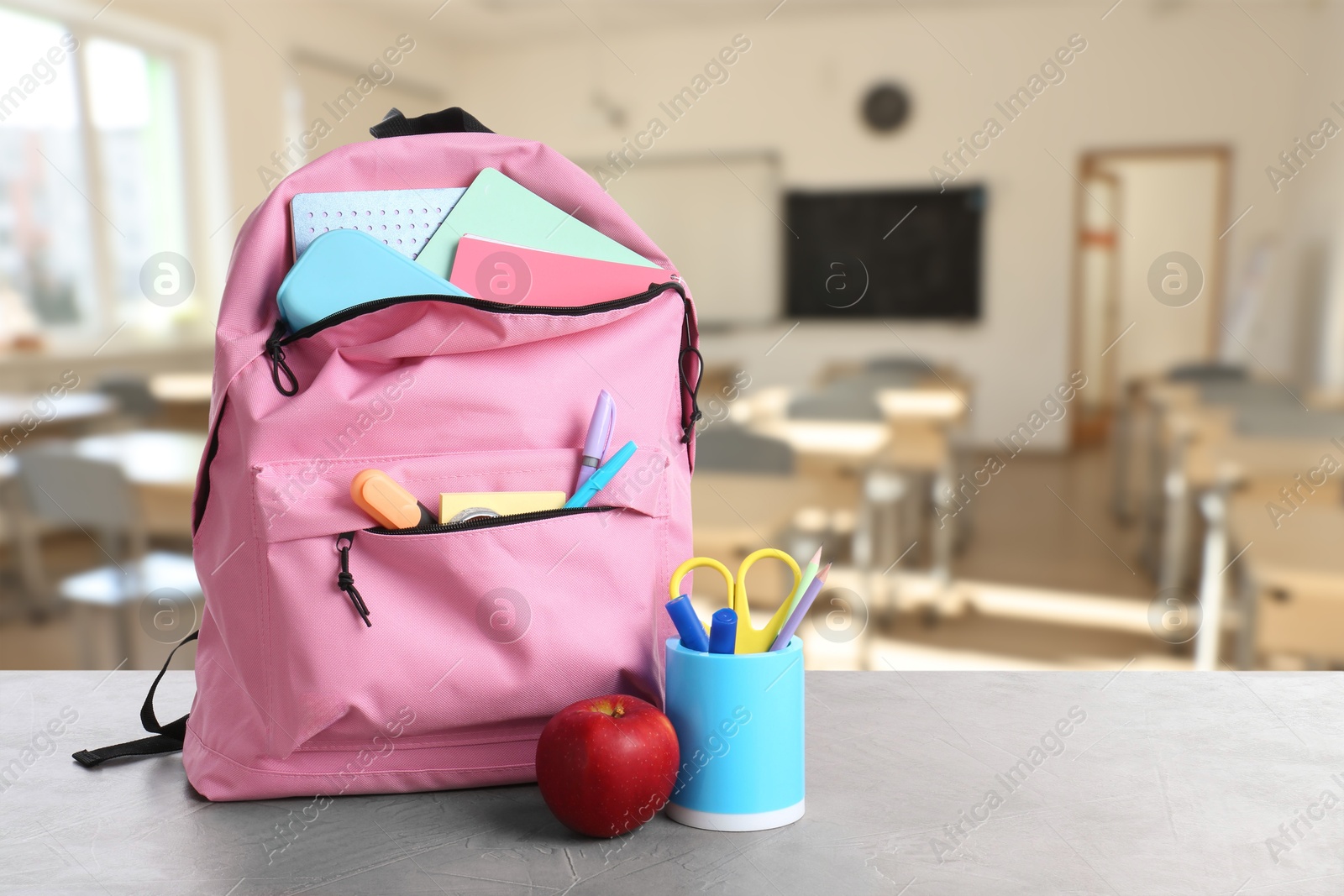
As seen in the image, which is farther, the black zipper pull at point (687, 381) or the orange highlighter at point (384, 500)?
the black zipper pull at point (687, 381)

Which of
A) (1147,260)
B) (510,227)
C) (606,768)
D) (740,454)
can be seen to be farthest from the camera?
(1147,260)

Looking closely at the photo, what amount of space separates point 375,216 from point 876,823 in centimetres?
41

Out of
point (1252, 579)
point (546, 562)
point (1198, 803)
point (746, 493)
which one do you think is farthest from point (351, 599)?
point (1252, 579)

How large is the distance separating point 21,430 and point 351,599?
2.45m

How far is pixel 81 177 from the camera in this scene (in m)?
2.57

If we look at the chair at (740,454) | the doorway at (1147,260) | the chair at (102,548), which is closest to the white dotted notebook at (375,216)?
the chair at (102,548)

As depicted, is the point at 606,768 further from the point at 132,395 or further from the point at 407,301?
the point at 132,395

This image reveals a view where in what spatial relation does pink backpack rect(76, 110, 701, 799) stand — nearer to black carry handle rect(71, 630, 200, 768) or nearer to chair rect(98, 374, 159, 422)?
black carry handle rect(71, 630, 200, 768)

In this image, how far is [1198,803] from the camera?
0.54 metres

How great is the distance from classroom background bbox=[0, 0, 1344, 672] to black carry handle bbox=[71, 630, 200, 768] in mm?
1717

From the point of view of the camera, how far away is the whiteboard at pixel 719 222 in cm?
259

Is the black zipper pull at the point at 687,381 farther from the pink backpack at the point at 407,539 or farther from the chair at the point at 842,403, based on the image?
the chair at the point at 842,403

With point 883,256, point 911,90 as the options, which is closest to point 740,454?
point 883,256

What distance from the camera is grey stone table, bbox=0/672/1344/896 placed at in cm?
47
